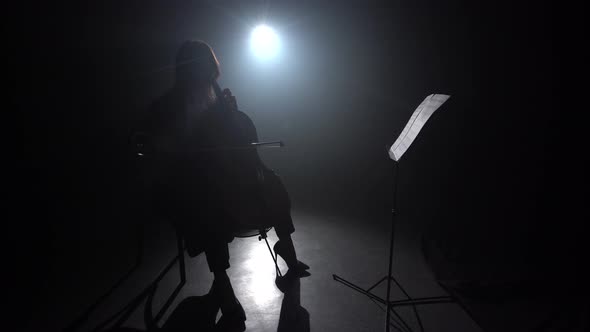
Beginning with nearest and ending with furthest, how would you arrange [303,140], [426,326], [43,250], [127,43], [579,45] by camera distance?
[426,326], [579,45], [43,250], [127,43], [303,140]

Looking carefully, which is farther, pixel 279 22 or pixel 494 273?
pixel 279 22

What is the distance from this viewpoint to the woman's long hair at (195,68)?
1462 mm

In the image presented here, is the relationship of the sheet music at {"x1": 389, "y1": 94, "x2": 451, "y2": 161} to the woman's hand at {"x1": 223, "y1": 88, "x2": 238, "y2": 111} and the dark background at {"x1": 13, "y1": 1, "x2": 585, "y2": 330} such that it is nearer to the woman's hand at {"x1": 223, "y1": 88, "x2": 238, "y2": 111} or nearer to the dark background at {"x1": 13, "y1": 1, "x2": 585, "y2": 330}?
the dark background at {"x1": 13, "y1": 1, "x2": 585, "y2": 330}

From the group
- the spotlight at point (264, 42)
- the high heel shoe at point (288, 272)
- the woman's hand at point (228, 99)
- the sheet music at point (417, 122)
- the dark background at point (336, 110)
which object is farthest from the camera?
the spotlight at point (264, 42)

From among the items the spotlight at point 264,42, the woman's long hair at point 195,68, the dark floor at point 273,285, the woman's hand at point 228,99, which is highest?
the spotlight at point 264,42

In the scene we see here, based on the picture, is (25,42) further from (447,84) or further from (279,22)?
(447,84)

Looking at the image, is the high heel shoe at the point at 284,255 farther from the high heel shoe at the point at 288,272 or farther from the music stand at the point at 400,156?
the music stand at the point at 400,156

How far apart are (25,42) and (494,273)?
3812 mm

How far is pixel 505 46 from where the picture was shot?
2.33m

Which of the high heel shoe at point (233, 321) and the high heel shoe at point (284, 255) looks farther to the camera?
the high heel shoe at point (284, 255)

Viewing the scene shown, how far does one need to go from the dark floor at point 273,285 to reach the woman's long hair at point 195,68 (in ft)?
3.87

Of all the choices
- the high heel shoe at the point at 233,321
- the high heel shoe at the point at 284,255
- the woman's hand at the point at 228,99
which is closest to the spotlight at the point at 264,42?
the woman's hand at the point at 228,99

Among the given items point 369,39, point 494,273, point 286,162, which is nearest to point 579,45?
point 494,273

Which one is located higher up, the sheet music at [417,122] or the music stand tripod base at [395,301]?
the sheet music at [417,122]
